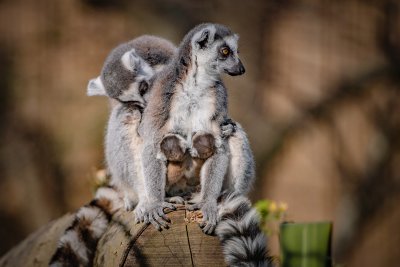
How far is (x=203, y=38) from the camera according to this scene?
4.41 m

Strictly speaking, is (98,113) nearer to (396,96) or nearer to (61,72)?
(61,72)

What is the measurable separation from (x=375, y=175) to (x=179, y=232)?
5715mm

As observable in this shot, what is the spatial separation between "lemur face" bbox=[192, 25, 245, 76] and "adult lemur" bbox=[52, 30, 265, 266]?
14.7 inches

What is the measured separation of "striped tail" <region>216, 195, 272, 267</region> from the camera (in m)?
3.69

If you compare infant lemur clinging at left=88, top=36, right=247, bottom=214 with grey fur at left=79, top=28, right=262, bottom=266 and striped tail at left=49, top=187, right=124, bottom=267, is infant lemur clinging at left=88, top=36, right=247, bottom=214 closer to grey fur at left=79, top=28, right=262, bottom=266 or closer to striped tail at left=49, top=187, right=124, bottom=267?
grey fur at left=79, top=28, right=262, bottom=266

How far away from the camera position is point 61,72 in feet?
29.6

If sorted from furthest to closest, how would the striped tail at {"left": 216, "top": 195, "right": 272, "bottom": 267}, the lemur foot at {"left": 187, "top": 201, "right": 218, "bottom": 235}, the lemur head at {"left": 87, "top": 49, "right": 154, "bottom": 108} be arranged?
the lemur head at {"left": 87, "top": 49, "right": 154, "bottom": 108} → the lemur foot at {"left": 187, "top": 201, "right": 218, "bottom": 235} → the striped tail at {"left": 216, "top": 195, "right": 272, "bottom": 267}

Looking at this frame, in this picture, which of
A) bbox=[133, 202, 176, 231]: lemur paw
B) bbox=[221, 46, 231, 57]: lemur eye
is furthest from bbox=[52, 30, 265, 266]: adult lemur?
bbox=[221, 46, 231, 57]: lemur eye

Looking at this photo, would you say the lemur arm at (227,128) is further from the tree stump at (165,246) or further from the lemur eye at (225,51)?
the tree stump at (165,246)

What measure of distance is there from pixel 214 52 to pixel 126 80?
934 mm

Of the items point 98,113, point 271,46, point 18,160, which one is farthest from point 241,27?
point 18,160

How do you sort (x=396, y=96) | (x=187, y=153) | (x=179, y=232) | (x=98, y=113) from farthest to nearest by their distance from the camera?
(x=396, y=96), (x=98, y=113), (x=187, y=153), (x=179, y=232)

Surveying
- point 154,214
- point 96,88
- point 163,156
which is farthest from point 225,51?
point 96,88

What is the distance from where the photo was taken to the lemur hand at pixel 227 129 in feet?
14.3
